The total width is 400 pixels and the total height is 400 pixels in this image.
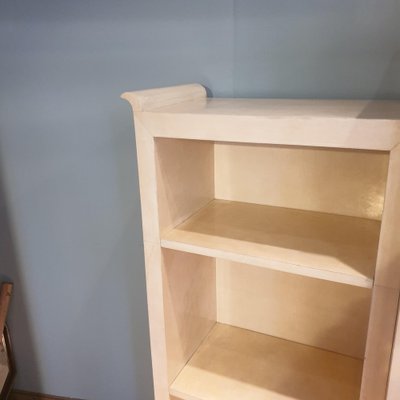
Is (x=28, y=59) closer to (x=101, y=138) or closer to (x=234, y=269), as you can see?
(x=101, y=138)

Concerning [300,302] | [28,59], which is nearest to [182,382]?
[300,302]

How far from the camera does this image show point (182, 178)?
1.02 meters

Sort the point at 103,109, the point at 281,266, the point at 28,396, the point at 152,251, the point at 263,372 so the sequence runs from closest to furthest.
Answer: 1. the point at 281,266
2. the point at 152,251
3. the point at 263,372
4. the point at 103,109
5. the point at 28,396

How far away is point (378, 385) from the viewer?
2.67 ft

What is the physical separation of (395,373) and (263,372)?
1.32ft

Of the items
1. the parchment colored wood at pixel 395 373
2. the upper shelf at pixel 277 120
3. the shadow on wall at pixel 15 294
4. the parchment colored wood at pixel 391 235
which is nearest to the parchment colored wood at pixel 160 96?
the upper shelf at pixel 277 120

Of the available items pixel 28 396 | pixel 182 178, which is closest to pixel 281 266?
pixel 182 178

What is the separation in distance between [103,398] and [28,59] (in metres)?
1.33

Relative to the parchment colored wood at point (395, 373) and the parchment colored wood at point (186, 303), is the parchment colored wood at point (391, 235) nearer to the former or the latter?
the parchment colored wood at point (395, 373)

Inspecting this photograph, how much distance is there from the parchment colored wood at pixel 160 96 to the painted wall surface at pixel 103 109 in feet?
0.48

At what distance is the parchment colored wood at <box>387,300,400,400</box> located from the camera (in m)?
0.76

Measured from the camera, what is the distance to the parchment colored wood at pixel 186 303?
1.03m

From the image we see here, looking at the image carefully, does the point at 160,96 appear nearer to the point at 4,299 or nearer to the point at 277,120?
the point at 277,120

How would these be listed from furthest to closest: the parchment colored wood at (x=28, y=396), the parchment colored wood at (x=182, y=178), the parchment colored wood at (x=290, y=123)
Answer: the parchment colored wood at (x=28, y=396), the parchment colored wood at (x=182, y=178), the parchment colored wood at (x=290, y=123)
